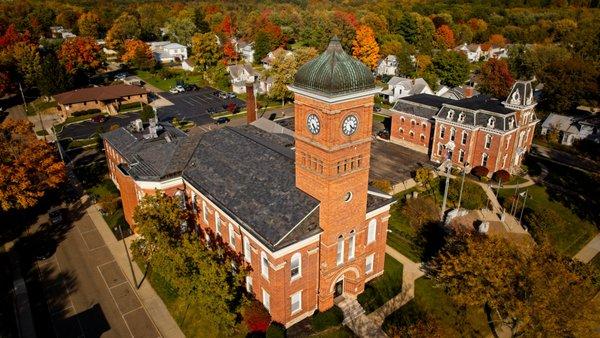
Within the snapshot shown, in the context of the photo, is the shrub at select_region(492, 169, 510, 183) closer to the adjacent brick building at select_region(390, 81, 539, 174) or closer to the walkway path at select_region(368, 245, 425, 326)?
the adjacent brick building at select_region(390, 81, 539, 174)

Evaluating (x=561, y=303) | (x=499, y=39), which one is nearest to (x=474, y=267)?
(x=561, y=303)

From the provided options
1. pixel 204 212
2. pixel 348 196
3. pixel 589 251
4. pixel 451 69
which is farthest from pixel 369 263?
pixel 451 69

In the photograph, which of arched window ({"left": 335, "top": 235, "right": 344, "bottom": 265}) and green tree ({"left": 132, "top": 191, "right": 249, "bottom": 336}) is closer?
green tree ({"left": 132, "top": 191, "right": 249, "bottom": 336})

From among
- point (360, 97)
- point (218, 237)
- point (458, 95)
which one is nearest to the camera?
point (360, 97)

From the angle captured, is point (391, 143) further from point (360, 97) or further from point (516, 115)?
point (360, 97)

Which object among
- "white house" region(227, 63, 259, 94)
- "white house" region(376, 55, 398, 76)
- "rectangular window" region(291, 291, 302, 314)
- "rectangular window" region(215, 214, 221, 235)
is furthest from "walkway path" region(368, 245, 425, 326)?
"white house" region(376, 55, 398, 76)

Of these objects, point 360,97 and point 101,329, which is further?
point 101,329

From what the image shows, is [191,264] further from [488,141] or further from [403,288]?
[488,141]

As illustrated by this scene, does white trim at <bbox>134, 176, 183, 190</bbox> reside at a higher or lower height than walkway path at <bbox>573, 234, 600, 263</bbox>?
higher
